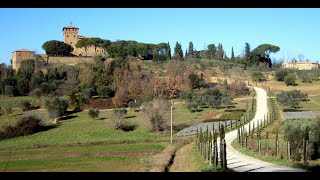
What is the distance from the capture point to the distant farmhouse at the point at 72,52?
190 feet

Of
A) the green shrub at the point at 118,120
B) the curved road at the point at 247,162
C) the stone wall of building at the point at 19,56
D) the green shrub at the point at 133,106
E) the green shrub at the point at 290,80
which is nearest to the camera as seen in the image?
the curved road at the point at 247,162

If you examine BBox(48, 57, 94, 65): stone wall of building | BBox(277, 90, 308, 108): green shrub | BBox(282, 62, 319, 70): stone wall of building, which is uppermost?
BBox(48, 57, 94, 65): stone wall of building

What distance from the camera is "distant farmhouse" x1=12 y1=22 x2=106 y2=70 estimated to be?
5803 cm

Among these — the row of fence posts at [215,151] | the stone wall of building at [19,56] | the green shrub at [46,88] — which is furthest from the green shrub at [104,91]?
the row of fence posts at [215,151]

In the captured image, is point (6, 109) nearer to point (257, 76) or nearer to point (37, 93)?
point (37, 93)

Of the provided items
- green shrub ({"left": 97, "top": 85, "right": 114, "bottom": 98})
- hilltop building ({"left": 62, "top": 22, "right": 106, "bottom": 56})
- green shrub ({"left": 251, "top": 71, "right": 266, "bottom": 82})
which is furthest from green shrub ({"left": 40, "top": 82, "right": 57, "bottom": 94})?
green shrub ({"left": 251, "top": 71, "right": 266, "bottom": 82})

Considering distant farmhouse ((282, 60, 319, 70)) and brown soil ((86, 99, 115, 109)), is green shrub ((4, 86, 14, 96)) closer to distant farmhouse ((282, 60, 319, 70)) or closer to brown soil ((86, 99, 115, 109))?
brown soil ((86, 99, 115, 109))

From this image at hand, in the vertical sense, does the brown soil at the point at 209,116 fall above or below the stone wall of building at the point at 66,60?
below

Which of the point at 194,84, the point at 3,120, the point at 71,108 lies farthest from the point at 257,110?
the point at 3,120

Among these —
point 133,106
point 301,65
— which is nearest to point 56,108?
point 133,106

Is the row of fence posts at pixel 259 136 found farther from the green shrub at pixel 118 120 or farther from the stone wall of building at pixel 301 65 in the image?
the stone wall of building at pixel 301 65

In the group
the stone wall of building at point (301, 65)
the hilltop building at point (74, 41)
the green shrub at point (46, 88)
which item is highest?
the hilltop building at point (74, 41)

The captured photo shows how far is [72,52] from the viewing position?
68.8 metres
